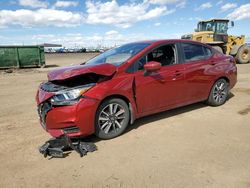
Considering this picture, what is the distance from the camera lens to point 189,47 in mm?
5488

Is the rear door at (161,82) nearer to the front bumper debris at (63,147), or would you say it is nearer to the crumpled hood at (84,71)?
the crumpled hood at (84,71)

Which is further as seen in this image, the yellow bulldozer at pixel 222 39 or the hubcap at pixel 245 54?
the hubcap at pixel 245 54

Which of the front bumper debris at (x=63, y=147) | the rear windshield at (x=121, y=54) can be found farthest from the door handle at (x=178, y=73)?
the front bumper debris at (x=63, y=147)

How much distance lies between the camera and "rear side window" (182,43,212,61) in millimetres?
5379

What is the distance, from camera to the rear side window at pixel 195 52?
17.6 feet

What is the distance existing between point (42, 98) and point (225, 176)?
2.87 m

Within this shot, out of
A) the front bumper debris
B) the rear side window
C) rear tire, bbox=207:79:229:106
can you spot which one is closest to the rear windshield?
the rear side window

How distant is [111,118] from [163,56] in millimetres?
1722

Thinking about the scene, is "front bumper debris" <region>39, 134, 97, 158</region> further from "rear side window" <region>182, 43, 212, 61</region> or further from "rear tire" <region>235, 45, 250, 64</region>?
"rear tire" <region>235, 45, 250, 64</region>

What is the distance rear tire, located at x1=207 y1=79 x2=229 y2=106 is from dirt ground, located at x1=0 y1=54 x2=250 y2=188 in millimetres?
558

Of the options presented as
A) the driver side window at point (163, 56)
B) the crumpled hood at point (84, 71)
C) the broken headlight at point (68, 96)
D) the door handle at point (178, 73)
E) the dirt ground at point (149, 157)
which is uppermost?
the driver side window at point (163, 56)

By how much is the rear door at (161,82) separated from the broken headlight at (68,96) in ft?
3.50

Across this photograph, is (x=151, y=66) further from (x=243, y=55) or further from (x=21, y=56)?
Result: (x=243, y=55)

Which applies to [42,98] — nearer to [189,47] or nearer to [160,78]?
[160,78]
